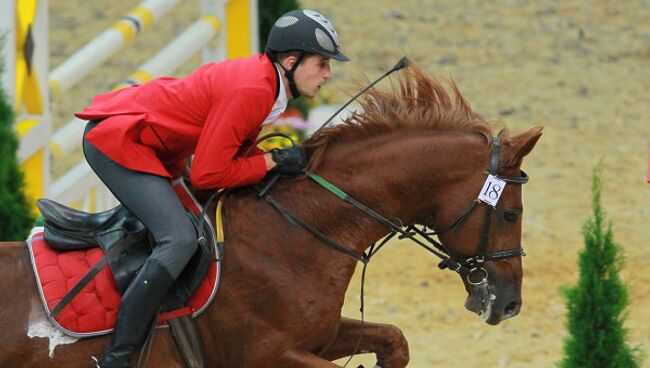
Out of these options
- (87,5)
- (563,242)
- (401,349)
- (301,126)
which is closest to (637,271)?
(563,242)

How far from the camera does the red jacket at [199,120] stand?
208 inches

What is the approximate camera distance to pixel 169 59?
33.4 ft

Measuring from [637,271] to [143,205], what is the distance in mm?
5453

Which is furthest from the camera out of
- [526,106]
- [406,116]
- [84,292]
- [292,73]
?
[526,106]

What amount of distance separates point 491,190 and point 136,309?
4.84 ft

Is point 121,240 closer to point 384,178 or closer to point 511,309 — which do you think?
point 384,178

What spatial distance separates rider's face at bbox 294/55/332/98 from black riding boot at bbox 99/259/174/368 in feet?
3.06

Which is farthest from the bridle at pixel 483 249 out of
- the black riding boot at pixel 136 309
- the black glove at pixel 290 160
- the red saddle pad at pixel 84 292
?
the black riding boot at pixel 136 309

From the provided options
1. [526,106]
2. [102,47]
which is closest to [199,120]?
[102,47]

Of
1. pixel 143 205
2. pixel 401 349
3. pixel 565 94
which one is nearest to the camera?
pixel 143 205

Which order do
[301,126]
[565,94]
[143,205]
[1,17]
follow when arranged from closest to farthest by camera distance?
[143,205], [1,17], [301,126], [565,94]

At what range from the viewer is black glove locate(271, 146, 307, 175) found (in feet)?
18.2

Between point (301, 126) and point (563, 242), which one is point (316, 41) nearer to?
point (563, 242)

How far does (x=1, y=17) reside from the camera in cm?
797
